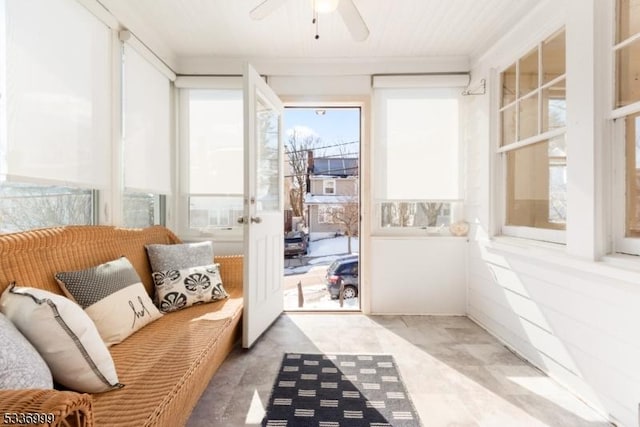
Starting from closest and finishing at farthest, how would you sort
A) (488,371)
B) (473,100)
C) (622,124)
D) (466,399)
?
(622,124) → (466,399) → (488,371) → (473,100)

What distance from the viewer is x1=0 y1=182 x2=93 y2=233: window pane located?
1592 millimetres

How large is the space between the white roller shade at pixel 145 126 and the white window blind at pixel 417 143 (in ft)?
6.36

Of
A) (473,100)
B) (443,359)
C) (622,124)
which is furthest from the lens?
→ (473,100)

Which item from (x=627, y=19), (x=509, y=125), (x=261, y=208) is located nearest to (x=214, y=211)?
(x=261, y=208)

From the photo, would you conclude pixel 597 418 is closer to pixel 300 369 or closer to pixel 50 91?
pixel 300 369

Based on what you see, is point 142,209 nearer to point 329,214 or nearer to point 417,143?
point 417,143

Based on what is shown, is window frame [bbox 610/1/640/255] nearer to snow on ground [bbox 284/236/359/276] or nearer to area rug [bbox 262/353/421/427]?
area rug [bbox 262/353/421/427]

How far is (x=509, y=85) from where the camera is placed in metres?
2.68

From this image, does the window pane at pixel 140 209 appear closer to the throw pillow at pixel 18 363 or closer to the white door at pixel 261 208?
the white door at pixel 261 208

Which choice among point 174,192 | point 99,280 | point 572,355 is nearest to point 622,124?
point 572,355

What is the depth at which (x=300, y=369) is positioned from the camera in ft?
6.98

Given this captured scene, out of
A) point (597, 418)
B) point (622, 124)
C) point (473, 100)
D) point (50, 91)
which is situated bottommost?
point (597, 418)

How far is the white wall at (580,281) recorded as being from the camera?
5.19 ft

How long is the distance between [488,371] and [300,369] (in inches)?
46.2
